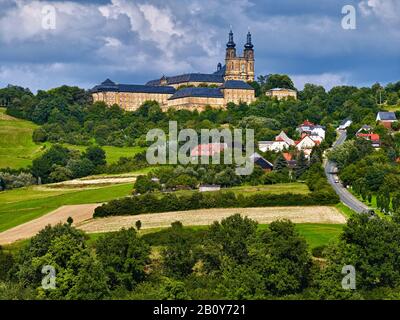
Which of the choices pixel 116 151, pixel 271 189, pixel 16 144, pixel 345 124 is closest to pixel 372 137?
pixel 345 124

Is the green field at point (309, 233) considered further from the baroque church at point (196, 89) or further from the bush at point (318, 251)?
the baroque church at point (196, 89)

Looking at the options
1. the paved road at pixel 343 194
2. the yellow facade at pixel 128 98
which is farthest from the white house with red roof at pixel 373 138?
the yellow facade at pixel 128 98

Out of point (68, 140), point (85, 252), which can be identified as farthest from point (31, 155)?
point (85, 252)

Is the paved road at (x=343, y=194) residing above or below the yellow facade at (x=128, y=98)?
below

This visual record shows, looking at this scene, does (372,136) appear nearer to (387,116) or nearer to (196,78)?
(387,116)

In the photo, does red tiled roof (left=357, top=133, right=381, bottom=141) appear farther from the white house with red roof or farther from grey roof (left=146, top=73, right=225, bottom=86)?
grey roof (left=146, top=73, right=225, bottom=86)

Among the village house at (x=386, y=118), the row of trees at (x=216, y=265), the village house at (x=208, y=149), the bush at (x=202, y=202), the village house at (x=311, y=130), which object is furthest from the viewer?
the village house at (x=386, y=118)
